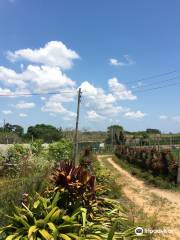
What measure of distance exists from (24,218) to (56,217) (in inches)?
21.7

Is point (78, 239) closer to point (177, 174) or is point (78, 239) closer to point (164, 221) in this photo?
point (164, 221)

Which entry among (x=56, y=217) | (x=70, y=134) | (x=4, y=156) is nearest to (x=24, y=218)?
(x=56, y=217)

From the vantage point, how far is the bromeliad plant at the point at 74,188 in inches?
294

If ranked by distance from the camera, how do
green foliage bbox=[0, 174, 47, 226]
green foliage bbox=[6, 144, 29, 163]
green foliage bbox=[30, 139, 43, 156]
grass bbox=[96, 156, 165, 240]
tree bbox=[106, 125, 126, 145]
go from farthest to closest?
tree bbox=[106, 125, 126, 145] < green foliage bbox=[30, 139, 43, 156] < green foliage bbox=[6, 144, 29, 163] < grass bbox=[96, 156, 165, 240] < green foliage bbox=[0, 174, 47, 226]

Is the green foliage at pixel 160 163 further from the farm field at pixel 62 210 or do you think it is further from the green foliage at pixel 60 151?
the farm field at pixel 62 210

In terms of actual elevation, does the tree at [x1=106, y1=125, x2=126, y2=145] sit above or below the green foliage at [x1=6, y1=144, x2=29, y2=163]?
above

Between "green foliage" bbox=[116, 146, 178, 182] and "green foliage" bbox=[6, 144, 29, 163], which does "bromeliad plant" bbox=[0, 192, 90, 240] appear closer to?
"green foliage" bbox=[116, 146, 178, 182]

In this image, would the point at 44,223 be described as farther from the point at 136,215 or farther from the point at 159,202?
the point at 159,202

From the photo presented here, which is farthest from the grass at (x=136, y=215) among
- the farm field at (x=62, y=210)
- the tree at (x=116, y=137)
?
the tree at (x=116, y=137)

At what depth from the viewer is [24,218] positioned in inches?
257

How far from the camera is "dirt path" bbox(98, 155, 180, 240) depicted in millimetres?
9506

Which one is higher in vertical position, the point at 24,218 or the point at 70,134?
the point at 70,134

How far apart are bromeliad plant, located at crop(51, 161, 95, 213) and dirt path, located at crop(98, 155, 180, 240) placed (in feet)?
6.42

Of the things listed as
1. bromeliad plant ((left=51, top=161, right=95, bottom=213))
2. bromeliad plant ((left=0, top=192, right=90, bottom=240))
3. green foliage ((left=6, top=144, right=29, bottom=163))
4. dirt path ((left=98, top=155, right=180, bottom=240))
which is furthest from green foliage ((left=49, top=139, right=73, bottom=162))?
bromeliad plant ((left=0, top=192, right=90, bottom=240))
